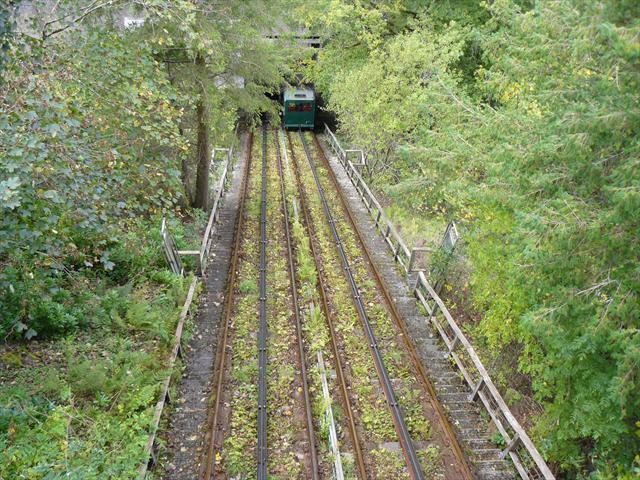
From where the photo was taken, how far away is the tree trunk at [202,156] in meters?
16.6

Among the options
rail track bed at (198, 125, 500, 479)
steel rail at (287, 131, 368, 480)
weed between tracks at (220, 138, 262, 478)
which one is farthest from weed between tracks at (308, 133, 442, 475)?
weed between tracks at (220, 138, 262, 478)

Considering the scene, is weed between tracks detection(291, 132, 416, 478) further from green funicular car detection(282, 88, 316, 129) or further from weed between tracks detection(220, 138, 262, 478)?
green funicular car detection(282, 88, 316, 129)

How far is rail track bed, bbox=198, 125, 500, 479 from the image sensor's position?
9164 mm

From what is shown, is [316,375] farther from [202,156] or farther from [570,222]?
[202,156]

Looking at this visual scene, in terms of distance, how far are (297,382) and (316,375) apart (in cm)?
52

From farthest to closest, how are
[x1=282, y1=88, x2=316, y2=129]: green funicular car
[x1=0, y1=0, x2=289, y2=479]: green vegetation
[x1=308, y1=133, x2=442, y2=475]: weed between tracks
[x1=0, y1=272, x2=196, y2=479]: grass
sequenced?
[x1=282, y1=88, x2=316, y2=129]: green funicular car → [x1=308, y1=133, x2=442, y2=475]: weed between tracks → [x1=0, y1=272, x2=196, y2=479]: grass → [x1=0, y1=0, x2=289, y2=479]: green vegetation

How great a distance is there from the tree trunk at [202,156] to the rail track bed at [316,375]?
8.17ft

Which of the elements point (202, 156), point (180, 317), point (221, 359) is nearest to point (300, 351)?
point (221, 359)

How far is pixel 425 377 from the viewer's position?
11320 millimetres

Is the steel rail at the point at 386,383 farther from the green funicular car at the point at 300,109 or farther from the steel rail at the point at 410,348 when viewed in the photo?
the green funicular car at the point at 300,109

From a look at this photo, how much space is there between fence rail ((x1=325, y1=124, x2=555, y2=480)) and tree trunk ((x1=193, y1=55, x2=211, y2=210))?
7183 millimetres

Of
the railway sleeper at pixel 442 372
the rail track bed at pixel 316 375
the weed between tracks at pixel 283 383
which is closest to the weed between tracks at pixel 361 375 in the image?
the rail track bed at pixel 316 375

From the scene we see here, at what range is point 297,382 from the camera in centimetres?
1106

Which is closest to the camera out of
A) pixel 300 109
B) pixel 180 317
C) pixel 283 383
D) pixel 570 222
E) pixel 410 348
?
pixel 570 222
